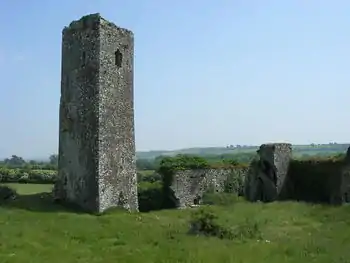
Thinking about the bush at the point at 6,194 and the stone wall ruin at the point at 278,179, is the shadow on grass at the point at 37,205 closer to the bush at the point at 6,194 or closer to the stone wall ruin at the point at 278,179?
the bush at the point at 6,194

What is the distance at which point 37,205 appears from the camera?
24109 mm

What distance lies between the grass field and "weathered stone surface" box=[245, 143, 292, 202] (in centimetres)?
760

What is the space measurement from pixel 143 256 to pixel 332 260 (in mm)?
5014

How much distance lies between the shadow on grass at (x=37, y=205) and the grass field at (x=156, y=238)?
45 millimetres

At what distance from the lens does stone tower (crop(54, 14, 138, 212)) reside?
2456 cm

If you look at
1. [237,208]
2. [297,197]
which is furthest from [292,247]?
[297,197]

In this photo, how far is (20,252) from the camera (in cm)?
1411

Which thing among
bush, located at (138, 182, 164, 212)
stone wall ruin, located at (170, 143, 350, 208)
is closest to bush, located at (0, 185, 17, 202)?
bush, located at (138, 182, 164, 212)

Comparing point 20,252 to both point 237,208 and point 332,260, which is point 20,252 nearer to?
point 332,260

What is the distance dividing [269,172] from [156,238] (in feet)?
56.6

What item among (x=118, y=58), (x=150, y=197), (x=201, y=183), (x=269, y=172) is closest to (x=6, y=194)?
(x=150, y=197)

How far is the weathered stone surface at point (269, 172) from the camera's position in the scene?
32469 millimetres

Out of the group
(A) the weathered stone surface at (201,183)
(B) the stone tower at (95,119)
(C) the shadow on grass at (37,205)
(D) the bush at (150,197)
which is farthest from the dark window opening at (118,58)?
(A) the weathered stone surface at (201,183)

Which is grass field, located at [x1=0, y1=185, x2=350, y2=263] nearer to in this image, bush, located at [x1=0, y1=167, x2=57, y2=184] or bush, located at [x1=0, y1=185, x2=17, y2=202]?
bush, located at [x1=0, y1=185, x2=17, y2=202]
